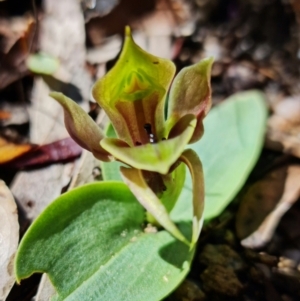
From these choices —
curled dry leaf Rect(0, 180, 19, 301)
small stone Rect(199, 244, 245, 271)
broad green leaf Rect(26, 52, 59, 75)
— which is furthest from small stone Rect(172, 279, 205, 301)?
broad green leaf Rect(26, 52, 59, 75)

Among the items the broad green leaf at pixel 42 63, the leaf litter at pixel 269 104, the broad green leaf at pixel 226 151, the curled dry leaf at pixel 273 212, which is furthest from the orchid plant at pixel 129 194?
the broad green leaf at pixel 42 63

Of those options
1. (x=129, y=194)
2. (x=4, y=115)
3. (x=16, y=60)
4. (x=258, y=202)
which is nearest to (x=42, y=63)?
(x=16, y=60)

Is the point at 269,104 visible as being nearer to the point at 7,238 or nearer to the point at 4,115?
the point at 4,115

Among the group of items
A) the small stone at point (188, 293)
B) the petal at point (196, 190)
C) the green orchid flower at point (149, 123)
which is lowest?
the small stone at point (188, 293)

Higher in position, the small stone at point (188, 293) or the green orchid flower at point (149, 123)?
the green orchid flower at point (149, 123)

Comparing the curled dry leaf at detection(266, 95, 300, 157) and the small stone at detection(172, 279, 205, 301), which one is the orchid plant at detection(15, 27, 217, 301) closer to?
the small stone at detection(172, 279, 205, 301)

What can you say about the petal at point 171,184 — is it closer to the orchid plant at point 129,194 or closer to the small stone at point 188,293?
the orchid plant at point 129,194
